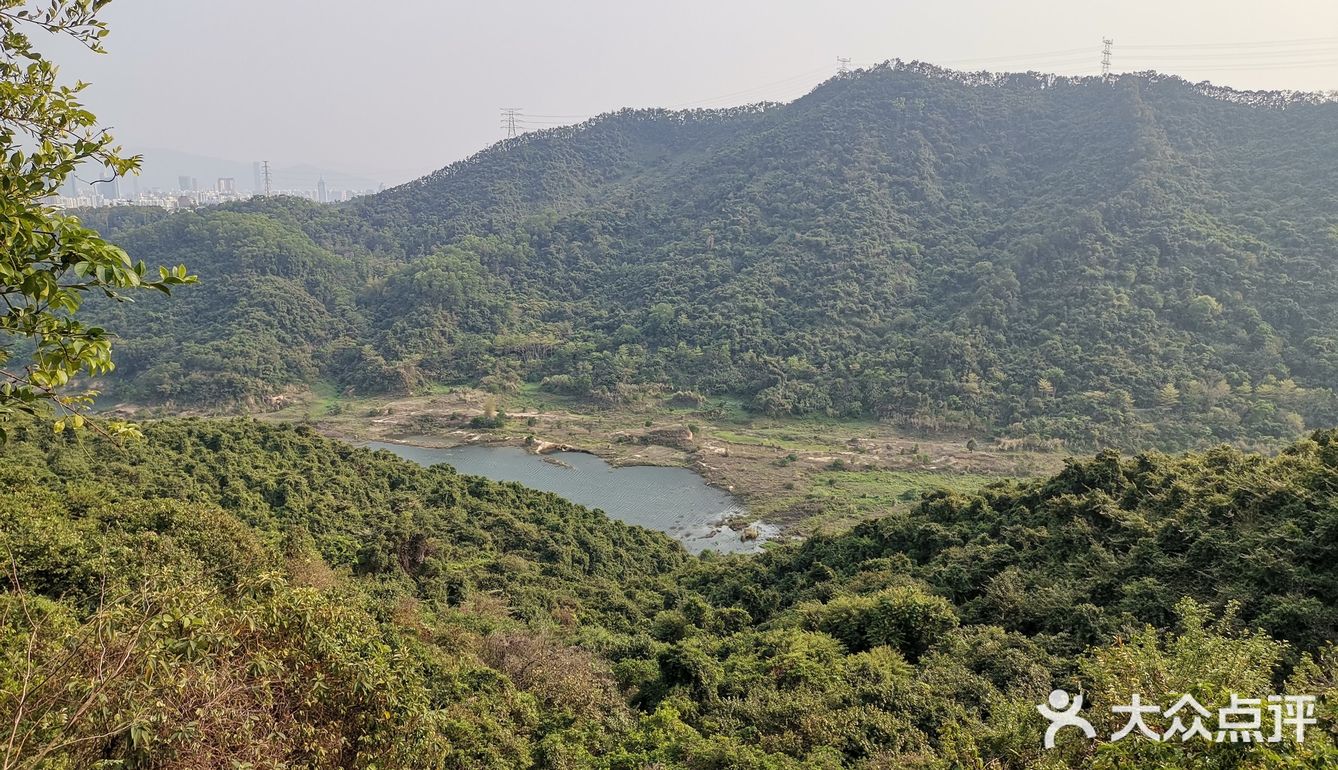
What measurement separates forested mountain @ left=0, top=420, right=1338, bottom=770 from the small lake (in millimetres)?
6904

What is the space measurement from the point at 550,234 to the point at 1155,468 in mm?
64282

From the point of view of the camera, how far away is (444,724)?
23.9 ft

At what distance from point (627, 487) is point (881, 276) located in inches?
1197

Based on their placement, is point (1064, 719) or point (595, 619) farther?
point (595, 619)

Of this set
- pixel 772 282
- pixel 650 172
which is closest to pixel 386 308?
pixel 772 282

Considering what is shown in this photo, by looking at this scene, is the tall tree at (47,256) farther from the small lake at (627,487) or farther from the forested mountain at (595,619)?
the small lake at (627,487)

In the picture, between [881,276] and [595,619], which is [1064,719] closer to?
[595,619]

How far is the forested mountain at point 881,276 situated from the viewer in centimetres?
3775

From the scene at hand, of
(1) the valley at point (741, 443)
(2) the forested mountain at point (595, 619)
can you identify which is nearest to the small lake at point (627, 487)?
(1) the valley at point (741, 443)

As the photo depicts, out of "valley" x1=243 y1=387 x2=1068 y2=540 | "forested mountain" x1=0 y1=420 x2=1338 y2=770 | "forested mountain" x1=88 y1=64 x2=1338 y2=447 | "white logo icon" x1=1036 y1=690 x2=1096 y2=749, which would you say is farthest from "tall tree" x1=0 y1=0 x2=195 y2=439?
"forested mountain" x1=88 y1=64 x2=1338 y2=447

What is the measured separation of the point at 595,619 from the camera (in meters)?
16.2

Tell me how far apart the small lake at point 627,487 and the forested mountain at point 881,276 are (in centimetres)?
1055

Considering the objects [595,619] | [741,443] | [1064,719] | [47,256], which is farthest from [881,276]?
[47,256]

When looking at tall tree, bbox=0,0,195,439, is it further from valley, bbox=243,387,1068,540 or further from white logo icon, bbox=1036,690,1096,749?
valley, bbox=243,387,1068,540
